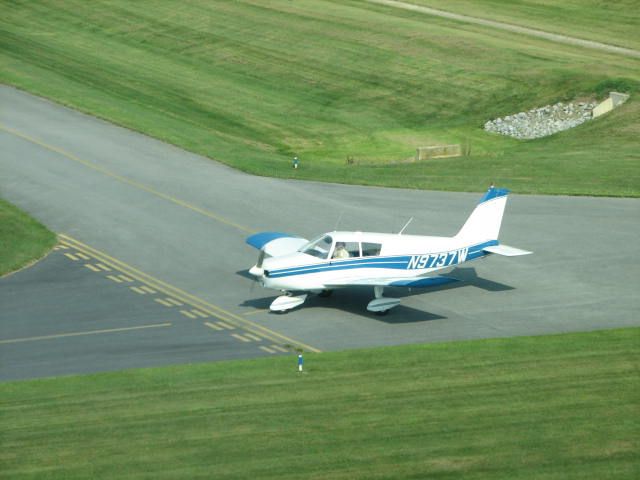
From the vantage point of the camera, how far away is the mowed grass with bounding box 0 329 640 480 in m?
24.3

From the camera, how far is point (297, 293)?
34719 mm

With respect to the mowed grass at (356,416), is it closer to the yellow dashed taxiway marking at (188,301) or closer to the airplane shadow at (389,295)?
the yellow dashed taxiway marking at (188,301)

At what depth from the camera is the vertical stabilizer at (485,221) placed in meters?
35.4

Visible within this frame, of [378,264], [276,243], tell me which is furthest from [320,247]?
[276,243]

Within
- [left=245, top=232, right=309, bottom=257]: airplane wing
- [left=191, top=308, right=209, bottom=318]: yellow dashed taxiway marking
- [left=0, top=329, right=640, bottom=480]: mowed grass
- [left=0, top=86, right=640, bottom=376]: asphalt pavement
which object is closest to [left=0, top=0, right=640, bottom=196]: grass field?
[left=0, top=86, right=640, bottom=376]: asphalt pavement

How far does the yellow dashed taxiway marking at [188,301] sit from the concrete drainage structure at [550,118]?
1133 inches

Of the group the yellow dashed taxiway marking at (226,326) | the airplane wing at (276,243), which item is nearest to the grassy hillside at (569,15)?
the airplane wing at (276,243)

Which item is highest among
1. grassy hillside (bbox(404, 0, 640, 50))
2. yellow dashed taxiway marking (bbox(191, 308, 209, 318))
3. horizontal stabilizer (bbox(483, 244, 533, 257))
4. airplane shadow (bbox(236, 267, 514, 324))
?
grassy hillside (bbox(404, 0, 640, 50))

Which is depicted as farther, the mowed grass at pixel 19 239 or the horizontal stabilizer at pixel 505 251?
the mowed grass at pixel 19 239

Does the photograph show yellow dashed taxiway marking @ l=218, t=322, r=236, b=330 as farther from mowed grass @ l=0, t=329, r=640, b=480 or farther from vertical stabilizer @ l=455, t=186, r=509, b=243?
vertical stabilizer @ l=455, t=186, r=509, b=243

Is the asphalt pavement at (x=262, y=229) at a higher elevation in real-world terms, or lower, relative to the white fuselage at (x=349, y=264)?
lower

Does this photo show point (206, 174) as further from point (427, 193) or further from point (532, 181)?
point (532, 181)

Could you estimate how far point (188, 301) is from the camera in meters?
35.7

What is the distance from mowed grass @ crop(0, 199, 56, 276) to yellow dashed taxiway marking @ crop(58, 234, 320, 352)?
941mm
